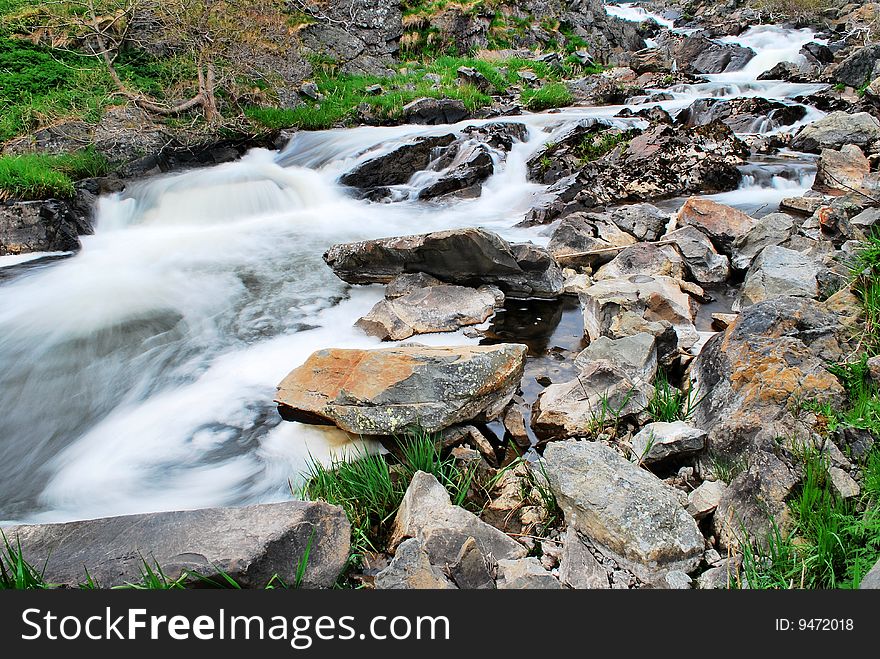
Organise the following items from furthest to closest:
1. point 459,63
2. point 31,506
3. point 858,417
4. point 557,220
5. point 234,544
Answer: point 459,63 → point 557,220 → point 31,506 → point 858,417 → point 234,544

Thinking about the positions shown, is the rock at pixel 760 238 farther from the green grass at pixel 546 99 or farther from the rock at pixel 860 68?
the rock at pixel 860 68

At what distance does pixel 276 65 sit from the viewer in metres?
15.8

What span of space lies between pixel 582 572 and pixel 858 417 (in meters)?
1.69

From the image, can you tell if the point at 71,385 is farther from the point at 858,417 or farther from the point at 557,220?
the point at 557,220

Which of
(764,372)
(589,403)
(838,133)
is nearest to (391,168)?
(838,133)

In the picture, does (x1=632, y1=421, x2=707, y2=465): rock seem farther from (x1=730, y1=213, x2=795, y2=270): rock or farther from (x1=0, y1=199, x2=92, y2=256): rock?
(x1=0, y1=199, x2=92, y2=256): rock

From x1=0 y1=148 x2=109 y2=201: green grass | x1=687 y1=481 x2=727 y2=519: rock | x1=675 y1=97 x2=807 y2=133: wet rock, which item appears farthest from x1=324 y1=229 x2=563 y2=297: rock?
x1=675 y1=97 x2=807 y2=133: wet rock

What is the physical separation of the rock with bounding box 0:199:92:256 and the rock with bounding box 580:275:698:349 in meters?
8.54

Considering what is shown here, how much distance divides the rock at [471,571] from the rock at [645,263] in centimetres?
462

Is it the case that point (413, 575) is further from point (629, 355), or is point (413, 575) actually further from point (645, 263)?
point (645, 263)

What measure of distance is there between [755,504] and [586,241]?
540 cm

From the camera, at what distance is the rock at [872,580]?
6.65 ft

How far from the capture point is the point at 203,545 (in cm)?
265

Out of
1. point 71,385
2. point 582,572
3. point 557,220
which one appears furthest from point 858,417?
point 557,220
